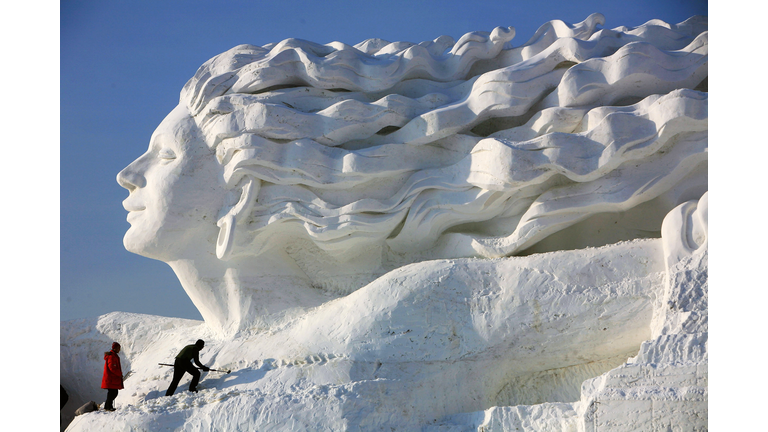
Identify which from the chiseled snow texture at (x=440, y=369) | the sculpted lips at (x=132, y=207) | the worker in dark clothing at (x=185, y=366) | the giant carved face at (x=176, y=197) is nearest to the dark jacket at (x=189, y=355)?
the worker in dark clothing at (x=185, y=366)

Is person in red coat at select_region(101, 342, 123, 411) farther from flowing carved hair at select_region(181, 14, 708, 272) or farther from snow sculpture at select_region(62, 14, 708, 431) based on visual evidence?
flowing carved hair at select_region(181, 14, 708, 272)

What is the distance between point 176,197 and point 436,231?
182 cm

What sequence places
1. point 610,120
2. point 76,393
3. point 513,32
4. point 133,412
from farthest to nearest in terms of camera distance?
point 76,393
point 513,32
point 610,120
point 133,412

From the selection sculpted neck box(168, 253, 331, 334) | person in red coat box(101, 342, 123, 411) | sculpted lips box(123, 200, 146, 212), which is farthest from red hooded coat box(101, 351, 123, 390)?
sculpted lips box(123, 200, 146, 212)

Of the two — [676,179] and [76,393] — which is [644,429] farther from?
[76,393]

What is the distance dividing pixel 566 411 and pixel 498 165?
5.15 ft

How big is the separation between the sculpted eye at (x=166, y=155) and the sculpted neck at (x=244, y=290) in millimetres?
730

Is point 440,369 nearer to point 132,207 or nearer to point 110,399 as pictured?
point 110,399

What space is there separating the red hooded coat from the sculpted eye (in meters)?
1.40

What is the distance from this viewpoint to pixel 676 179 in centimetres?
444

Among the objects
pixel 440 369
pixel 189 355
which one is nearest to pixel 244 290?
pixel 189 355

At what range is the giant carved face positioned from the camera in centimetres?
490

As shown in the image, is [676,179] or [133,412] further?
[676,179]

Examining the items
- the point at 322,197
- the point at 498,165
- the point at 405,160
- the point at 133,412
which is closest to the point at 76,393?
the point at 133,412
